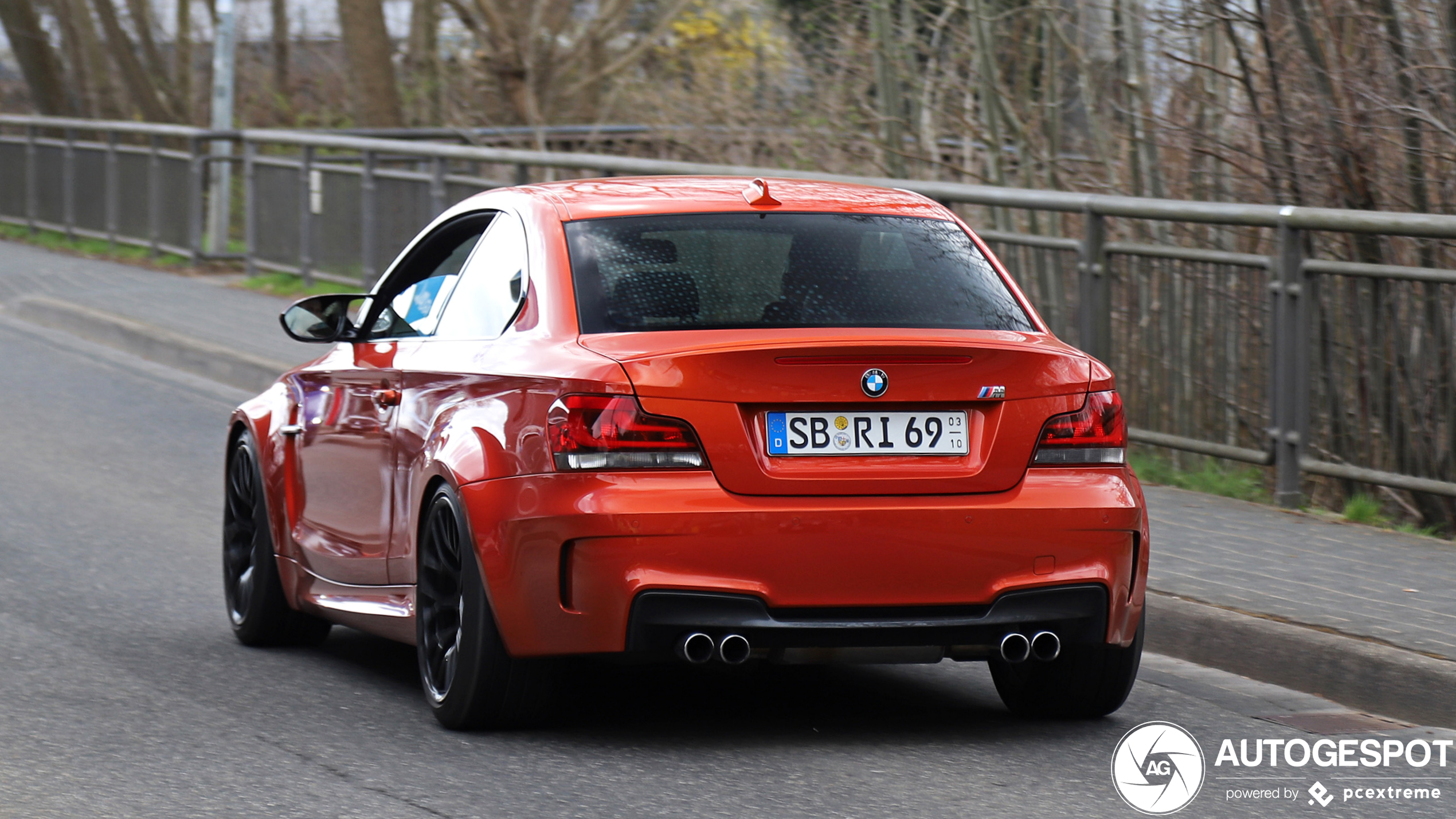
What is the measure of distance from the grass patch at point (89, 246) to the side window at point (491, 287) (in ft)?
55.1

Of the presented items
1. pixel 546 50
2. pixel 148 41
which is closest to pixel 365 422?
pixel 546 50

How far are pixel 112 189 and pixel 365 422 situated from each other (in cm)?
1849

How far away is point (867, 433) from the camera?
5.47 meters

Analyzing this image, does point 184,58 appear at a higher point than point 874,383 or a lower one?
higher

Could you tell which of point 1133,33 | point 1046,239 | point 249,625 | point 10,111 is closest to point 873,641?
point 249,625

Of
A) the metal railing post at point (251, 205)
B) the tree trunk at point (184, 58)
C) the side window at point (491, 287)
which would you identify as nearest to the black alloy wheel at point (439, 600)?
the side window at point (491, 287)

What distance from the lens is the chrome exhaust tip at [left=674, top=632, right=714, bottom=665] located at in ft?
17.7

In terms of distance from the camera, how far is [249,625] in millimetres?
7363

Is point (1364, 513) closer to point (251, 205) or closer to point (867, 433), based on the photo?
point (867, 433)

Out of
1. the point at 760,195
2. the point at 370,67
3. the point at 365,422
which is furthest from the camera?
the point at 370,67

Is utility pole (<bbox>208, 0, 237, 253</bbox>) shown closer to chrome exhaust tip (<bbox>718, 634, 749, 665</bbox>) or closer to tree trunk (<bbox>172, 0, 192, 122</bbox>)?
tree trunk (<bbox>172, 0, 192, 122</bbox>)

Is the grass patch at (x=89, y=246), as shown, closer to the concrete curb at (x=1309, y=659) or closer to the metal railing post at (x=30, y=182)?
the metal railing post at (x=30, y=182)

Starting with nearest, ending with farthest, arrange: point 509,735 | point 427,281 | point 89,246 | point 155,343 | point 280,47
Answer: point 509,735, point 427,281, point 155,343, point 89,246, point 280,47

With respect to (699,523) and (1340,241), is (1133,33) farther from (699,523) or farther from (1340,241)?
(699,523)
